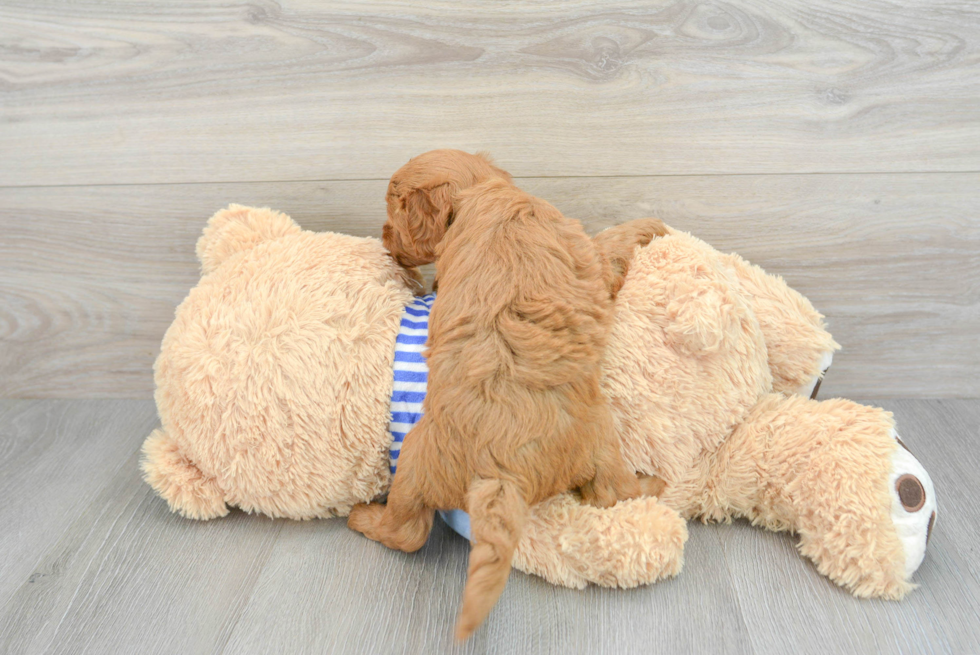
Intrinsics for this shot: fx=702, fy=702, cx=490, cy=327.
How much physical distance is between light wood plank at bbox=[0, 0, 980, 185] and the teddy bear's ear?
9cm

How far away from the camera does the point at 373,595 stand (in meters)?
0.78

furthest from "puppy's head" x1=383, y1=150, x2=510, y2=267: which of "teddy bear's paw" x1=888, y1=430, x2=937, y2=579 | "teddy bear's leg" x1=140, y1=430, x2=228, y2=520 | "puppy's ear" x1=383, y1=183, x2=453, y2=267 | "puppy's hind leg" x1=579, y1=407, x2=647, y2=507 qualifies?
"teddy bear's paw" x1=888, y1=430, x2=937, y2=579

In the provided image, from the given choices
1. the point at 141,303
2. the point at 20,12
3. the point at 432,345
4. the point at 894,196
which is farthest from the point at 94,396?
the point at 894,196

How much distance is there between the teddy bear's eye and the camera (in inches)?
29.0

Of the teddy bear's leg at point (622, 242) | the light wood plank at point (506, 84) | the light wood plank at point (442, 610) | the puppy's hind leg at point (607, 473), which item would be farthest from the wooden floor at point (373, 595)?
the light wood plank at point (506, 84)

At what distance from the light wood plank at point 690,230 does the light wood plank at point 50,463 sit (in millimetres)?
73

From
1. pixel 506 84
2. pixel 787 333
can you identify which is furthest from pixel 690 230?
pixel 506 84

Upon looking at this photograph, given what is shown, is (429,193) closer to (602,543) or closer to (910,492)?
(602,543)

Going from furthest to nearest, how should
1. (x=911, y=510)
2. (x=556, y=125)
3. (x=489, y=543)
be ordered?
(x=556, y=125) < (x=911, y=510) < (x=489, y=543)

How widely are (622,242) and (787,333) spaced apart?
0.25 m

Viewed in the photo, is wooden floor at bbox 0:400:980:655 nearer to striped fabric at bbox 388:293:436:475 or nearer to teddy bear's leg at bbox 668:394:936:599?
teddy bear's leg at bbox 668:394:936:599

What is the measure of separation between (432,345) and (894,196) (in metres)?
0.71

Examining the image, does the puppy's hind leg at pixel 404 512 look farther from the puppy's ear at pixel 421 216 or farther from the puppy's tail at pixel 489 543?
the puppy's ear at pixel 421 216

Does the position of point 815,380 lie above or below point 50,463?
above
